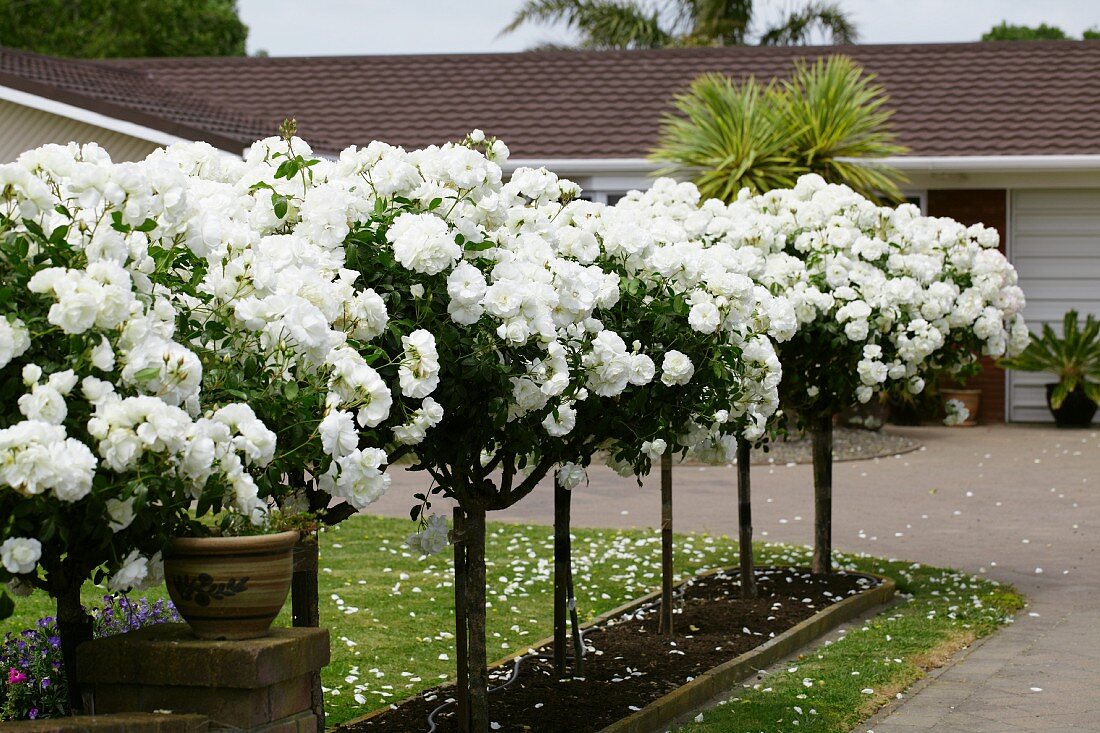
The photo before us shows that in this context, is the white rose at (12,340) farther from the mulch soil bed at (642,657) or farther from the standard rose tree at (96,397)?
the mulch soil bed at (642,657)

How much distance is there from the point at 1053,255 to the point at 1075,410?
2141 mm

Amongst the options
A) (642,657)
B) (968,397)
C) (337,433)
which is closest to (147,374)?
(337,433)

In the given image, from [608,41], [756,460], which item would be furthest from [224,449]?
[608,41]

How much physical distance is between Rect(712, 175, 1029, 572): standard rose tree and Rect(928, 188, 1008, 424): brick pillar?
1018 centimetres

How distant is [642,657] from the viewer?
7.24 m

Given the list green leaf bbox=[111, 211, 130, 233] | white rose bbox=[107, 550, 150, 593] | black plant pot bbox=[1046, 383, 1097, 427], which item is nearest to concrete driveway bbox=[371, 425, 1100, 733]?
black plant pot bbox=[1046, 383, 1097, 427]

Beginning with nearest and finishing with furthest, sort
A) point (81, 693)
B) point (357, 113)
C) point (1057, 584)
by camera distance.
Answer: point (81, 693) → point (1057, 584) → point (357, 113)

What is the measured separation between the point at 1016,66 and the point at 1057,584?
13448 mm

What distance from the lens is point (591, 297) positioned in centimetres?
483

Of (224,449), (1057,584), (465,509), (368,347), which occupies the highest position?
(368,347)

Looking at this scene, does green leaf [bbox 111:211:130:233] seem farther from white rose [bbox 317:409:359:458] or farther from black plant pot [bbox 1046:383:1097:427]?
black plant pot [bbox 1046:383:1097:427]

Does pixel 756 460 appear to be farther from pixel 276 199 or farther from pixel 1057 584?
pixel 276 199

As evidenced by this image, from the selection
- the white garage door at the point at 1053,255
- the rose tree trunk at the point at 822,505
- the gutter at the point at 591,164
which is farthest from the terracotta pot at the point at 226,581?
the white garage door at the point at 1053,255

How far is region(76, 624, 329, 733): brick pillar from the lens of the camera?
11.8ft
